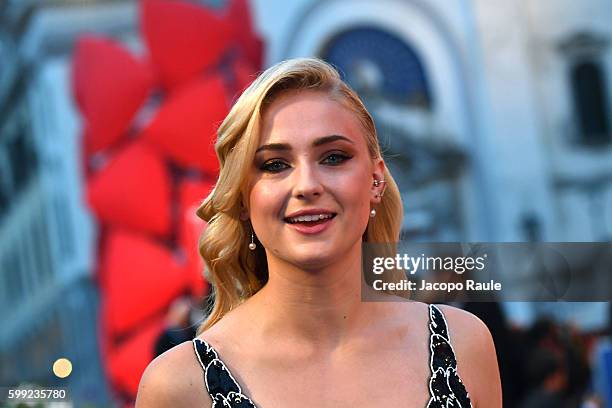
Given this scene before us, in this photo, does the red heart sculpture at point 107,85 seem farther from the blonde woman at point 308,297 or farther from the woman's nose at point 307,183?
the woman's nose at point 307,183

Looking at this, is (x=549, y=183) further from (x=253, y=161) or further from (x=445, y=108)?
(x=253, y=161)

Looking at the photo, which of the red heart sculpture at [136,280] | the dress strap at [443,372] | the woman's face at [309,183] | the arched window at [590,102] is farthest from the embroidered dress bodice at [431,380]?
the arched window at [590,102]

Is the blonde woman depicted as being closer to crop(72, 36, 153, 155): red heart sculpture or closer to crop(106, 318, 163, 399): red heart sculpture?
crop(106, 318, 163, 399): red heart sculpture

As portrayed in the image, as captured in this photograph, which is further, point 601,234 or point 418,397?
point 601,234

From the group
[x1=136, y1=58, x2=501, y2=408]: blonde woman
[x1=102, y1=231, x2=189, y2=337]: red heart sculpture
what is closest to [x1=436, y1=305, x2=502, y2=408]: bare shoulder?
[x1=136, y1=58, x2=501, y2=408]: blonde woman

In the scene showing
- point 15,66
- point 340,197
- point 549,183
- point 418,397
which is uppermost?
point 15,66

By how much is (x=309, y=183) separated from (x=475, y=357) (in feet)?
1.56

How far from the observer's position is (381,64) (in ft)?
29.6

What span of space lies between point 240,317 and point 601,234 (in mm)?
6279

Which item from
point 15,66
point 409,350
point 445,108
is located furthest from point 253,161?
point 15,66

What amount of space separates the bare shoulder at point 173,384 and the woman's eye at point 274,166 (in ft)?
1.15

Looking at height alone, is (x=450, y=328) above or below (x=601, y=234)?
below

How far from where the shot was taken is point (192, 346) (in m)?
2.14

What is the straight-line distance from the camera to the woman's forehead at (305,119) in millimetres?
2061
